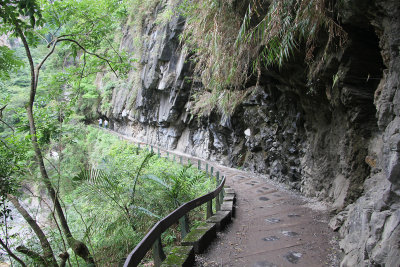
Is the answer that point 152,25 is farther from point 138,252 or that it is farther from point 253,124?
point 138,252

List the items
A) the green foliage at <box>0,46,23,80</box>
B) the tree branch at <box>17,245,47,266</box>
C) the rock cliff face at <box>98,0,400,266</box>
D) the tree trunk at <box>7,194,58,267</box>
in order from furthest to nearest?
1. the green foliage at <box>0,46,23,80</box>
2. the tree trunk at <box>7,194,58,267</box>
3. the tree branch at <box>17,245,47,266</box>
4. the rock cliff face at <box>98,0,400,266</box>

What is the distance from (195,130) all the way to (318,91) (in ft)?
45.3

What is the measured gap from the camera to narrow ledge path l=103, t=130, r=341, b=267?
404 cm

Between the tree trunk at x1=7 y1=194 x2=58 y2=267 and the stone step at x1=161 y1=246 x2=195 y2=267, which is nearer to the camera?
the stone step at x1=161 y1=246 x2=195 y2=267

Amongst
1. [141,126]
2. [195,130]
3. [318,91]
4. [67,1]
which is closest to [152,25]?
[195,130]

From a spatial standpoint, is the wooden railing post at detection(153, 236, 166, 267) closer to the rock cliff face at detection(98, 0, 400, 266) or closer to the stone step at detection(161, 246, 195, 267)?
the stone step at detection(161, 246, 195, 267)

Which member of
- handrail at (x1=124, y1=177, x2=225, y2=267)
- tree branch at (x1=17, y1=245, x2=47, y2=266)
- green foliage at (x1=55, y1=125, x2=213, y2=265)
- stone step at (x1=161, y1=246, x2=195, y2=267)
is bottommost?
tree branch at (x1=17, y1=245, x2=47, y2=266)

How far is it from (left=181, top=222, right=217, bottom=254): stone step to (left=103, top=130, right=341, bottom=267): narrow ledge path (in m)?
0.11

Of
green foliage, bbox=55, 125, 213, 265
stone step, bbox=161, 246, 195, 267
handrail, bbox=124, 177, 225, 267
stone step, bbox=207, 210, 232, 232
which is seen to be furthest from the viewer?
green foliage, bbox=55, 125, 213, 265

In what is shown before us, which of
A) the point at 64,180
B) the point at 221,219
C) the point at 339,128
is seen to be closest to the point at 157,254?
the point at 221,219

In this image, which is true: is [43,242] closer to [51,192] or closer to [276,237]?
[51,192]

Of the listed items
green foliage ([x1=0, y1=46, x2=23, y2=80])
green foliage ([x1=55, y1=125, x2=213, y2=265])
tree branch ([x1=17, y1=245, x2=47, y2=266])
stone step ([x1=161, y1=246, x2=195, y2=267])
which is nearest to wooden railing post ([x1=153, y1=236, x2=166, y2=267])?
stone step ([x1=161, y1=246, x2=195, y2=267])

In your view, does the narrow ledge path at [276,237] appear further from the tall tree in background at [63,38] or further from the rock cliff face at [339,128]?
the tall tree in background at [63,38]

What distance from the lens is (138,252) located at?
252 centimetres
